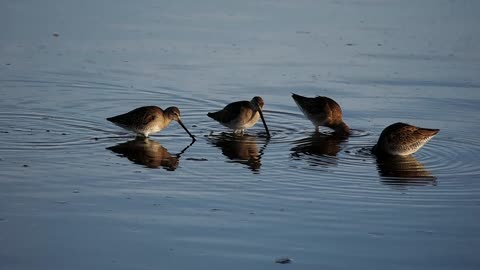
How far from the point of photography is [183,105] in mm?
13180

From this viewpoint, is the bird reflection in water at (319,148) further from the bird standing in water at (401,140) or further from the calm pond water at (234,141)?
the bird standing in water at (401,140)

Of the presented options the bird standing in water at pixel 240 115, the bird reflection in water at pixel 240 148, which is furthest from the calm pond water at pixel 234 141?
the bird standing in water at pixel 240 115

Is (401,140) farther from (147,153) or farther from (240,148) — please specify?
(147,153)

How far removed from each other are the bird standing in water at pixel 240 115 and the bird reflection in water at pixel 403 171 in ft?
6.29

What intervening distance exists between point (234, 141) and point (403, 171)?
8.28 feet

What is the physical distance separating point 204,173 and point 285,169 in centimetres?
91

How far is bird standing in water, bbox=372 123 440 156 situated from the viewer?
34.9 feet

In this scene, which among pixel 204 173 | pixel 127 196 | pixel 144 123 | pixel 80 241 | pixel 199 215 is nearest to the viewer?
pixel 80 241

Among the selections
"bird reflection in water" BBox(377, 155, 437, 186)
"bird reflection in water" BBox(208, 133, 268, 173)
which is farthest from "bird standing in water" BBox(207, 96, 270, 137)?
"bird reflection in water" BBox(377, 155, 437, 186)

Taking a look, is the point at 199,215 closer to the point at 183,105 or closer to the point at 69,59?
the point at 183,105

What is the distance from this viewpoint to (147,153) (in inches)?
420

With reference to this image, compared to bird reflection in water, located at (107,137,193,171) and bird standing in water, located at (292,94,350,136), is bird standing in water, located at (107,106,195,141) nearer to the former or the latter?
bird reflection in water, located at (107,137,193,171)

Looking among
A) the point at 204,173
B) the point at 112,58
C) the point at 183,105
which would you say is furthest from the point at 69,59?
the point at 204,173

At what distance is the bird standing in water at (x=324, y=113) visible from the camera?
12086 mm
